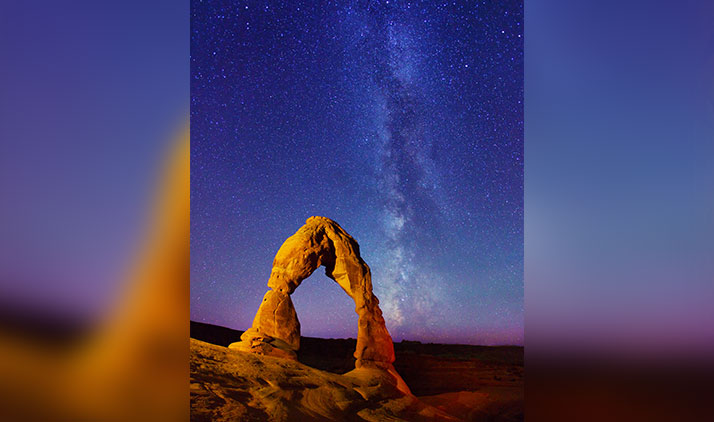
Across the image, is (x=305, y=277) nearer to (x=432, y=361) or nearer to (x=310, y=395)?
(x=310, y=395)

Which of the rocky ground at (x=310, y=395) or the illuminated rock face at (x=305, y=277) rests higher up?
the illuminated rock face at (x=305, y=277)

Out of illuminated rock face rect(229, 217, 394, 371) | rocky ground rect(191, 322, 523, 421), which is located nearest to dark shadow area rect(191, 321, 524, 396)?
rocky ground rect(191, 322, 523, 421)

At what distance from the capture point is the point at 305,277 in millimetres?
9836

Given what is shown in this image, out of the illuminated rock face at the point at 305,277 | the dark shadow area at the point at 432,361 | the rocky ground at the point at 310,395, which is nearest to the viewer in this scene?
the rocky ground at the point at 310,395

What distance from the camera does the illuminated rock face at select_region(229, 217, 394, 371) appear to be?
8.86 m

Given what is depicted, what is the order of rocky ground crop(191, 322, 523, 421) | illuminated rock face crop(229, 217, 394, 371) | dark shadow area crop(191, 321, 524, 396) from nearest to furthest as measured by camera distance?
rocky ground crop(191, 322, 523, 421) < illuminated rock face crop(229, 217, 394, 371) < dark shadow area crop(191, 321, 524, 396)

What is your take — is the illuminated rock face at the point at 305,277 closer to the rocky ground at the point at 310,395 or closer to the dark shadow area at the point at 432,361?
the rocky ground at the point at 310,395

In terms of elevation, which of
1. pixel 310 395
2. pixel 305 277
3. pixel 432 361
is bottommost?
pixel 432 361

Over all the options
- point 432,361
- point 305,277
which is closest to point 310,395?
point 305,277

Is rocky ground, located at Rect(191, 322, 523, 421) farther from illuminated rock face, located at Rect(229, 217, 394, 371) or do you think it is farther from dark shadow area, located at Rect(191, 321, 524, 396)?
illuminated rock face, located at Rect(229, 217, 394, 371)

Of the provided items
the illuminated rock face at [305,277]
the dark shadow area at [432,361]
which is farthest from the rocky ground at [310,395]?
the illuminated rock face at [305,277]

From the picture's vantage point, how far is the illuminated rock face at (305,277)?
8859 mm

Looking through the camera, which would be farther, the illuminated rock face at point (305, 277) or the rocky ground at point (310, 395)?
the illuminated rock face at point (305, 277)
